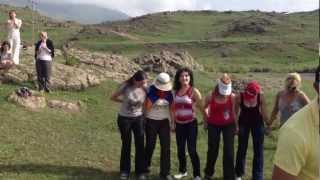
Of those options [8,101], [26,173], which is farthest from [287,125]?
[8,101]

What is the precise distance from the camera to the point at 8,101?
47.9 feet

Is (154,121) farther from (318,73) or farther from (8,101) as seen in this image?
(318,73)

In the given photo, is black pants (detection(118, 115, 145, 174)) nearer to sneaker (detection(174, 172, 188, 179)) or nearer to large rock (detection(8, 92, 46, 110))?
sneaker (detection(174, 172, 188, 179))

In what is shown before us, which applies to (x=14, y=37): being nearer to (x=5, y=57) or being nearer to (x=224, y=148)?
(x=5, y=57)

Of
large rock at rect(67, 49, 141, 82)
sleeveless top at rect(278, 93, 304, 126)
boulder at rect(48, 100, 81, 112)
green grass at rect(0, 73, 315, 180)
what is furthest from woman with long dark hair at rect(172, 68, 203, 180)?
large rock at rect(67, 49, 141, 82)

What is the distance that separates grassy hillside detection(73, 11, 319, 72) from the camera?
4262 centimetres

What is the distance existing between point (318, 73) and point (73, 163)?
28.4 feet

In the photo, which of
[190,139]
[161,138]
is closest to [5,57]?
[161,138]

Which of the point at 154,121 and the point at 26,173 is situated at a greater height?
the point at 154,121

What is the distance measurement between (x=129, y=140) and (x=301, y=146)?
295 inches

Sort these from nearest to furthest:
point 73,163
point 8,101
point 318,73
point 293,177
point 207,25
Answer: point 318,73
point 293,177
point 73,163
point 8,101
point 207,25

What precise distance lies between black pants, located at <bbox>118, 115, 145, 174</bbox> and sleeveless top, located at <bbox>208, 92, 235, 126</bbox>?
1.11m

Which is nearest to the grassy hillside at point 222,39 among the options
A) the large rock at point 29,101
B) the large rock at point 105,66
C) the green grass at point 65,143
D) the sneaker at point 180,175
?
the large rock at point 105,66

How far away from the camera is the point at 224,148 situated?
10.3 m
